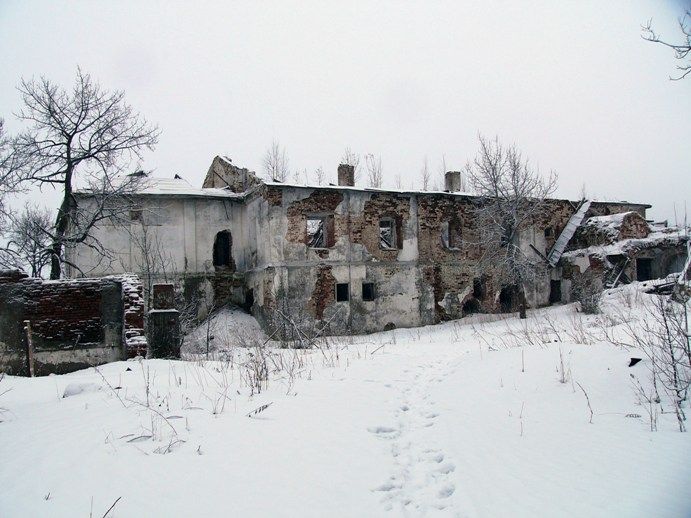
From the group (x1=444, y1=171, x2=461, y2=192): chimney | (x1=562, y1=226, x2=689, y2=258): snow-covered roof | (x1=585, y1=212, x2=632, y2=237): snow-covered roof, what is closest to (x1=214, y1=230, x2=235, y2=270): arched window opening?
(x1=444, y1=171, x2=461, y2=192): chimney

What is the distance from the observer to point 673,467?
373 cm

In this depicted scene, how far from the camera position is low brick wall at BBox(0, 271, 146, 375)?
10789mm

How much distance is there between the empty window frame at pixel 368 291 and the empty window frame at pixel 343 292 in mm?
770

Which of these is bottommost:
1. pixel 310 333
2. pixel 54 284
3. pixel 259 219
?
pixel 310 333

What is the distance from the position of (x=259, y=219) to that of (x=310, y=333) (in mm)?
5146

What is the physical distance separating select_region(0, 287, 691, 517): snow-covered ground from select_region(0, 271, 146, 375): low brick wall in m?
4.01

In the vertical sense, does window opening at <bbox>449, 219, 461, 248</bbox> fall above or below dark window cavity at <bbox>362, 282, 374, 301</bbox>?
above

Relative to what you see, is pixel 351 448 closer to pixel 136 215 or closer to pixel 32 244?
pixel 136 215

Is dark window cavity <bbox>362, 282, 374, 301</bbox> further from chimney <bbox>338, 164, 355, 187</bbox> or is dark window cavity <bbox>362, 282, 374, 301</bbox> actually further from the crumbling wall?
the crumbling wall

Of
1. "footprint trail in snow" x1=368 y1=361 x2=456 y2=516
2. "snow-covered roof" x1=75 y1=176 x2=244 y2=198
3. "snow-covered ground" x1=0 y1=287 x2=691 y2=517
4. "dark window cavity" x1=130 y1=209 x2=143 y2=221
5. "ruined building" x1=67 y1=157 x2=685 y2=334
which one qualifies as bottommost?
"footprint trail in snow" x1=368 y1=361 x2=456 y2=516

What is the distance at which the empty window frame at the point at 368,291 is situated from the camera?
20.7 meters

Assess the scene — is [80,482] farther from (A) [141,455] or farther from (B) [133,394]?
(B) [133,394]

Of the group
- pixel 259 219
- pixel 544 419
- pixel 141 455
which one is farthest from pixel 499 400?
pixel 259 219

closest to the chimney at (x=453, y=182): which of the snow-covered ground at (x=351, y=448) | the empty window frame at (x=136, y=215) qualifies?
the empty window frame at (x=136, y=215)
